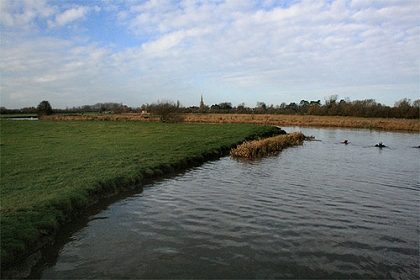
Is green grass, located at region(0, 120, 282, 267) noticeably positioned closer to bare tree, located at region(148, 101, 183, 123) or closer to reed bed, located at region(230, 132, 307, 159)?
reed bed, located at region(230, 132, 307, 159)

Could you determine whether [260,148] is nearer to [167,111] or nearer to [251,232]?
[251,232]

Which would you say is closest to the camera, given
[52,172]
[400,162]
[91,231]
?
[91,231]

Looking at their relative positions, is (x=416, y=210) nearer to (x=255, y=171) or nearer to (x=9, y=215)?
(x=255, y=171)

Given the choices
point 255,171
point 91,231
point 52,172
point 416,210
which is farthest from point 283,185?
point 52,172

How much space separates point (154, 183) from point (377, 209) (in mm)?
8255

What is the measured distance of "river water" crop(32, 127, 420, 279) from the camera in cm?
610

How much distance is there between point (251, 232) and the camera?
7.86 meters

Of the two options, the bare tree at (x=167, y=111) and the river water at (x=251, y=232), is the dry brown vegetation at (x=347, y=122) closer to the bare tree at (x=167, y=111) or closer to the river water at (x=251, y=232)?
the bare tree at (x=167, y=111)

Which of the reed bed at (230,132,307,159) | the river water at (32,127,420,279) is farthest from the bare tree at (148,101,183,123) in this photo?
the river water at (32,127,420,279)

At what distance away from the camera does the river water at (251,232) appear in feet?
20.0

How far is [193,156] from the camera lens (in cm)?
1822

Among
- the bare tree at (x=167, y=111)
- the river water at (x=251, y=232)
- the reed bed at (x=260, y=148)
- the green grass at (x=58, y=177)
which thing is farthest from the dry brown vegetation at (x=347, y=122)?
the river water at (x=251, y=232)

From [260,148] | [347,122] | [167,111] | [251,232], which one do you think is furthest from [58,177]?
[347,122]

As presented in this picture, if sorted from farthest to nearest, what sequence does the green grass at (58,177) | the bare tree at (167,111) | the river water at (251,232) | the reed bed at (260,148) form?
the bare tree at (167,111) < the reed bed at (260,148) < the green grass at (58,177) < the river water at (251,232)
